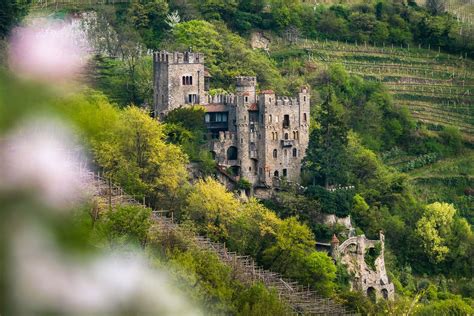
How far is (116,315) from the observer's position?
3.96 meters

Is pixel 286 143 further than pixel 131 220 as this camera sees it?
Yes

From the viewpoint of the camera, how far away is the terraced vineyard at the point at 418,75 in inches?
2660

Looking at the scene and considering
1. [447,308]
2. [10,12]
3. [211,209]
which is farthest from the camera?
[10,12]

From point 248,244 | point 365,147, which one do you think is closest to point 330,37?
point 365,147

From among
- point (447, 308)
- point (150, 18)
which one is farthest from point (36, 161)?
point (150, 18)

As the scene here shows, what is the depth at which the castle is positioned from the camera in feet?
161

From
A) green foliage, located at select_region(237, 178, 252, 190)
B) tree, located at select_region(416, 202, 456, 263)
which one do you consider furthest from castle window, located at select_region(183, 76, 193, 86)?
tree, located at select_region(416, 202, 456, 263)

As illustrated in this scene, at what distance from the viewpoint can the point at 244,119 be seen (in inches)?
1943

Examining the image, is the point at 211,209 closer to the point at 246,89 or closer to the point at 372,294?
the point at 372,294

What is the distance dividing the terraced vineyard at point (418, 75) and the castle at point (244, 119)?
58.4 feet

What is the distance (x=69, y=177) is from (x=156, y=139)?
39945mm

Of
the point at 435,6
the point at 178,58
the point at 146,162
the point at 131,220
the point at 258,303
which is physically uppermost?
the point at 435,6

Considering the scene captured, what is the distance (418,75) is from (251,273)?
3497cm

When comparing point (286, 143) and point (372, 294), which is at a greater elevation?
point (286, 143)
